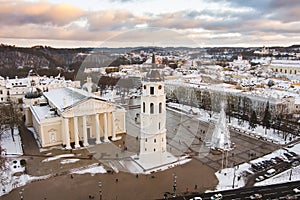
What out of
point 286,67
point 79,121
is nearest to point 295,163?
point 79,121

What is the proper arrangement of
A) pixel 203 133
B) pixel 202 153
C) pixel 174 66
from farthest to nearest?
pixel 174 66, pixel 203 133, pixel 202 153

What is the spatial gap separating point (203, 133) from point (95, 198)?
20963mm

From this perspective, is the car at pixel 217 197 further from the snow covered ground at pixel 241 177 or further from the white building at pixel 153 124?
the white building at pixel 153 124

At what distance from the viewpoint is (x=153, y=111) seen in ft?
82.8

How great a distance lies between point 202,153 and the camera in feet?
101

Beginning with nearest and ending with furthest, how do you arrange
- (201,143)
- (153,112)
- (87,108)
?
(153,112) < (87,108) < (201,143)

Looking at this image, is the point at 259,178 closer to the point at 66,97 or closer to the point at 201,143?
the point at 201,143

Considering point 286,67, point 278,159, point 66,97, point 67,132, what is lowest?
point 278,159

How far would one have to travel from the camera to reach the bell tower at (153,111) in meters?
24.7

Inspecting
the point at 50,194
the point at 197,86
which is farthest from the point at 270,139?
the point at 50,194

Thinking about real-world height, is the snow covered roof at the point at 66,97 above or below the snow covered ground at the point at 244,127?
above

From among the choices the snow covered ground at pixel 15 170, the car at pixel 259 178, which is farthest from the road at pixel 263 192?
the snow covered ground at pixel 15 170

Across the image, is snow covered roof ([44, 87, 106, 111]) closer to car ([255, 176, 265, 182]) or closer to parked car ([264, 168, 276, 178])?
car ([255, 176, 265, 182])

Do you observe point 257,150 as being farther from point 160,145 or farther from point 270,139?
point 160,145
